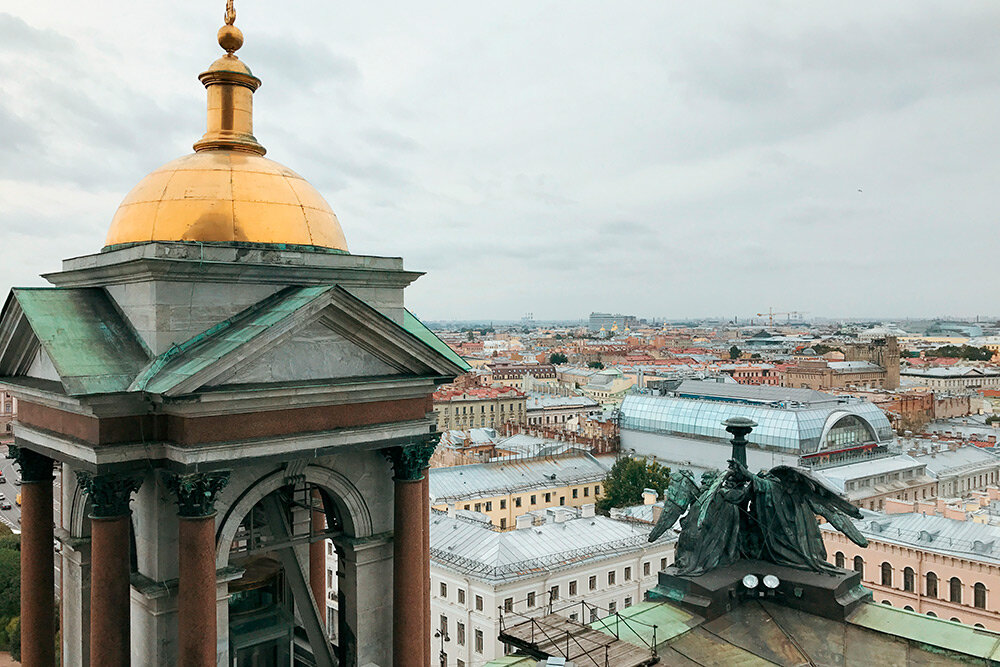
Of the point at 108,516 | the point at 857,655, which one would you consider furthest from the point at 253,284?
the point at 857,655

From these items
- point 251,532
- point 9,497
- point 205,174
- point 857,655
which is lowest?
point 9,497

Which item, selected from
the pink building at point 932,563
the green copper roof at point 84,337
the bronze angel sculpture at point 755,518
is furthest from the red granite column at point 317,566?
the pink building at point 932,563

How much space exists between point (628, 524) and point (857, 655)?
36.6 metres

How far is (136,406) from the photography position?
12.9 m

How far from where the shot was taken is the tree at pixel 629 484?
2894 inches

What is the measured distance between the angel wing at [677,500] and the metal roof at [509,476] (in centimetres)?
4360

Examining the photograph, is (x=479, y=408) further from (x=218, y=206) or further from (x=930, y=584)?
(x=218, y=206)

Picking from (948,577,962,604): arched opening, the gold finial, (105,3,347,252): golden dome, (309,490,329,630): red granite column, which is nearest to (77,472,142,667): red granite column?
(105,3,347,252): golden dome

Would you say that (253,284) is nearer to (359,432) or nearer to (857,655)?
(359,432)

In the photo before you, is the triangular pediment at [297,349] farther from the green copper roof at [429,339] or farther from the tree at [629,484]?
the tree at [629,484]

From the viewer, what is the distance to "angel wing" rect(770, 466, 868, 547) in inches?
748

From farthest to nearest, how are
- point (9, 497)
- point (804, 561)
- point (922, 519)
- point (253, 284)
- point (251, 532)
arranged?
point (9, 497) → point (922, 519) → point (804, 561) → point (251, 532) → point (253, 284)

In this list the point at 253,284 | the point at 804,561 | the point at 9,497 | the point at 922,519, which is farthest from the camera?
the point at 9,497

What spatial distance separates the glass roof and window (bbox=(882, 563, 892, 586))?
3563 centimetres
